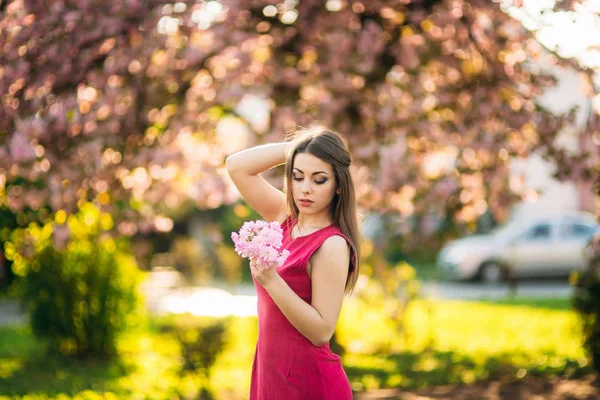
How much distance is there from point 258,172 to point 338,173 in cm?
32

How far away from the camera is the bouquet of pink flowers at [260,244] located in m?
2.06

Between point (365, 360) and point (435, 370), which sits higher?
point (435, 370)

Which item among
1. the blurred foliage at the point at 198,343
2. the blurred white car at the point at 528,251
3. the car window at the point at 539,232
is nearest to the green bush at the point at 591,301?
the blurred foliage at the point at 198,343

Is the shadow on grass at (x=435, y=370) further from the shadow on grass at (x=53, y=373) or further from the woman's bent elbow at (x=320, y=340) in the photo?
the woman's bent elbow at (x=320, y=340)

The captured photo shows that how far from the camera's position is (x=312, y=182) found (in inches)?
91.6

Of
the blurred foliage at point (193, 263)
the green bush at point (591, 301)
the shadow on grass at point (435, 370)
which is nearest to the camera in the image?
the green bush at point (591, 301)

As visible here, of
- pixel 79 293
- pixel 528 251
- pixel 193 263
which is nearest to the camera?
pixel 79 293

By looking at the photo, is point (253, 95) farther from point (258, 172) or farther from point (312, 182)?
point (312, 182)

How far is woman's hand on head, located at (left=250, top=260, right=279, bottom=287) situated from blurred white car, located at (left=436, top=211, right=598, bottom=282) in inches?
506

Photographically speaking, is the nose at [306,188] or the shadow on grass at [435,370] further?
the shadow on grass at [435,370]

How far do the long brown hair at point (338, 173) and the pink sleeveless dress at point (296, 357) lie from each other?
0.27 feet

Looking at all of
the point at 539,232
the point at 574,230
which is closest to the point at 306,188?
the point at 539,232

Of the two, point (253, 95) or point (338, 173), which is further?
point (253, 95)

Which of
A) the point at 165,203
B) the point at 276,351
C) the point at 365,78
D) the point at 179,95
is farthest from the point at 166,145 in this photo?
the point at 276,351
